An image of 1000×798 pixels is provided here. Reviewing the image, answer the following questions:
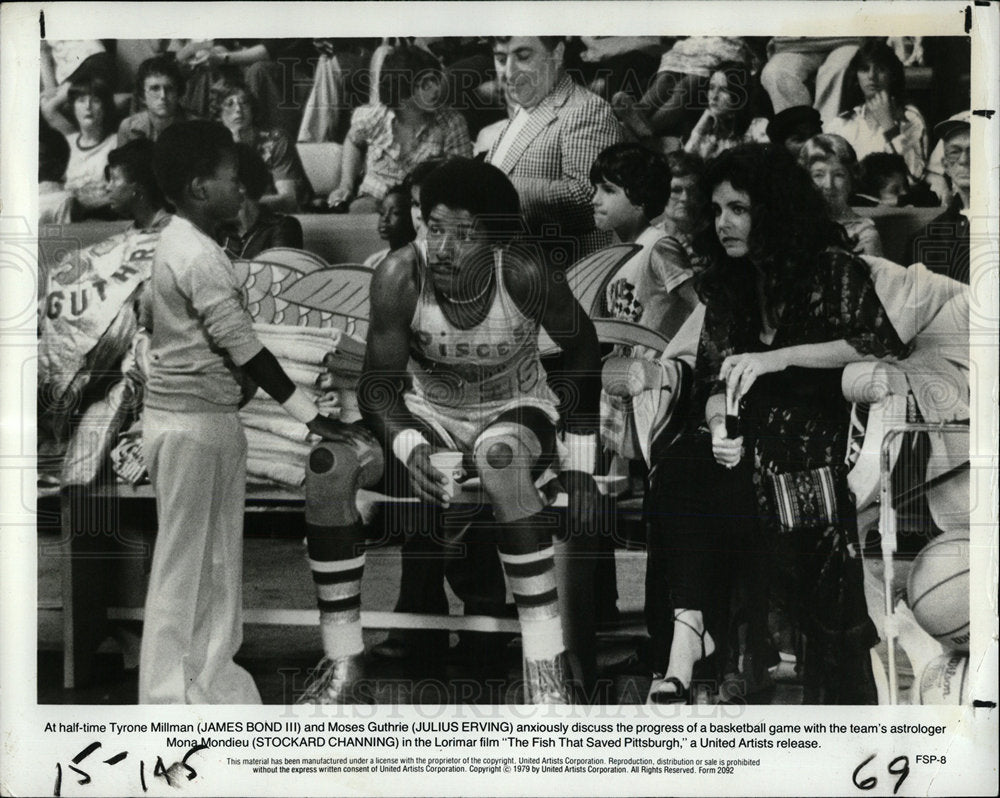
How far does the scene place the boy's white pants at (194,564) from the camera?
353cm

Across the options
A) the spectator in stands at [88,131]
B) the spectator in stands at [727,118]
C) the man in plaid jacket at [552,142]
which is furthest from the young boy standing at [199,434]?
the spectator in stands at [727,118]

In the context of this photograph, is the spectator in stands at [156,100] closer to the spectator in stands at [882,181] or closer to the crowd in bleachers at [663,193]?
the crowd in bleachers at [663,193]

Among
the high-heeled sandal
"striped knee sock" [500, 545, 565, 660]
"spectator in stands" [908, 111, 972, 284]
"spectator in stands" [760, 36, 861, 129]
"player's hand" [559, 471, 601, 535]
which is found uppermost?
"spectator in stands" [760, 36, 861, 129]

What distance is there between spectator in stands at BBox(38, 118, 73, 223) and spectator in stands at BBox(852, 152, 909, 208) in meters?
2.96

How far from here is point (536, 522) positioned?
3.54 metres

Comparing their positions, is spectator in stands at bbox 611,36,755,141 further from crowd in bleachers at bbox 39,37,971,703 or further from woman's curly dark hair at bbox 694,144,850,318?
woman's curly dark hair at bbox 694,144,850,318

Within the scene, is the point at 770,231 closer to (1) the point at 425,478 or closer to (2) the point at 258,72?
(1) the point at 425,478

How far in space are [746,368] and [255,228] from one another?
1.90 metres

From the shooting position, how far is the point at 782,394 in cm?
356

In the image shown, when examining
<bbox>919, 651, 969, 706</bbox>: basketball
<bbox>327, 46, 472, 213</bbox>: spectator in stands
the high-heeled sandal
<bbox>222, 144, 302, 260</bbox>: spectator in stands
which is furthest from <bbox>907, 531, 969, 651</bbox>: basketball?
<bbox>222, 144, 302, 260</bbox>: spectator in stands

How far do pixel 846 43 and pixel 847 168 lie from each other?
0.47m

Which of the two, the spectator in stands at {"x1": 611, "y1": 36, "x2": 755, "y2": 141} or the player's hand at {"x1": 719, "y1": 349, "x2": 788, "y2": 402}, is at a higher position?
the spectator in stands at {"x1": 611, "y1": 36, "x2": 755, "y2": 141}

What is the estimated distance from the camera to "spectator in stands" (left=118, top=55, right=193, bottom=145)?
3.56m

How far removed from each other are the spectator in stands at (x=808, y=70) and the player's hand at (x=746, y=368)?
0.91m
